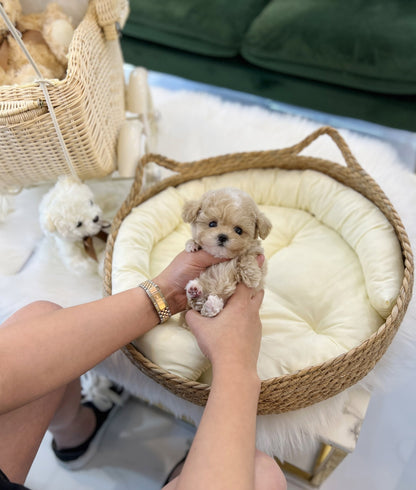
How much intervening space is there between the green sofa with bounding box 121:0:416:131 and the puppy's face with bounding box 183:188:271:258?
3.51 ft

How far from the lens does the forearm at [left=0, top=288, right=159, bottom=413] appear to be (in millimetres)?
659

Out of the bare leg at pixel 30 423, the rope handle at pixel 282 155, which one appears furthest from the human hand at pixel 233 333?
the rope handle at pixel 282 155

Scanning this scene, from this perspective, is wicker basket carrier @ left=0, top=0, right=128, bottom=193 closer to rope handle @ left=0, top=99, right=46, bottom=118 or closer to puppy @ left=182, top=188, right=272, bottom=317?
rope handle @ left=0, top=99, right=46, bottom=118

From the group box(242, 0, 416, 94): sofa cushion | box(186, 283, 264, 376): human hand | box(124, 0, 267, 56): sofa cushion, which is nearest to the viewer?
box(186, 283, 264, 376): human hand

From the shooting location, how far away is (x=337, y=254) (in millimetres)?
1062

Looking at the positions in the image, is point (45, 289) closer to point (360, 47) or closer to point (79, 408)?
point (79, 408)

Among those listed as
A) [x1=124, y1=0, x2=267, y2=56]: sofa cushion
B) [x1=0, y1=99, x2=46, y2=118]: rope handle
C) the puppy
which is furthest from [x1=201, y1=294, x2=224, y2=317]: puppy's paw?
[x1=124, y1=0, x2=267, y2=56]: sofa cushion

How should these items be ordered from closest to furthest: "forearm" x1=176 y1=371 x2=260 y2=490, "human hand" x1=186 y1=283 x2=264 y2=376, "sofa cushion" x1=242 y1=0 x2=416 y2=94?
"forearm" x1=176 y1=371 x2=260 y2=490 → "human hand" x1=186 y1=283 x2=264 y2=376 → "sofa cushion" x1=242 y1=0 x2=416 y2=94

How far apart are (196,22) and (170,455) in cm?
163

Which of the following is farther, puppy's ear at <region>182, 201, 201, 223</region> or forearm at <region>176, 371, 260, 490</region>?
puppy's ear at <region>182, 201, 201, 223</region>

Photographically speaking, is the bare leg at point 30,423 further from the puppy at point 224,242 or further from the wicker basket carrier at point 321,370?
the puppy at point 224,242

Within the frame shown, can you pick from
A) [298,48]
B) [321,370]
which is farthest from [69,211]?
[298,48]

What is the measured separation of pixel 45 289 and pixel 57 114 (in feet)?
1.54

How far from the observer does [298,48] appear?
A: 163 centimetres
